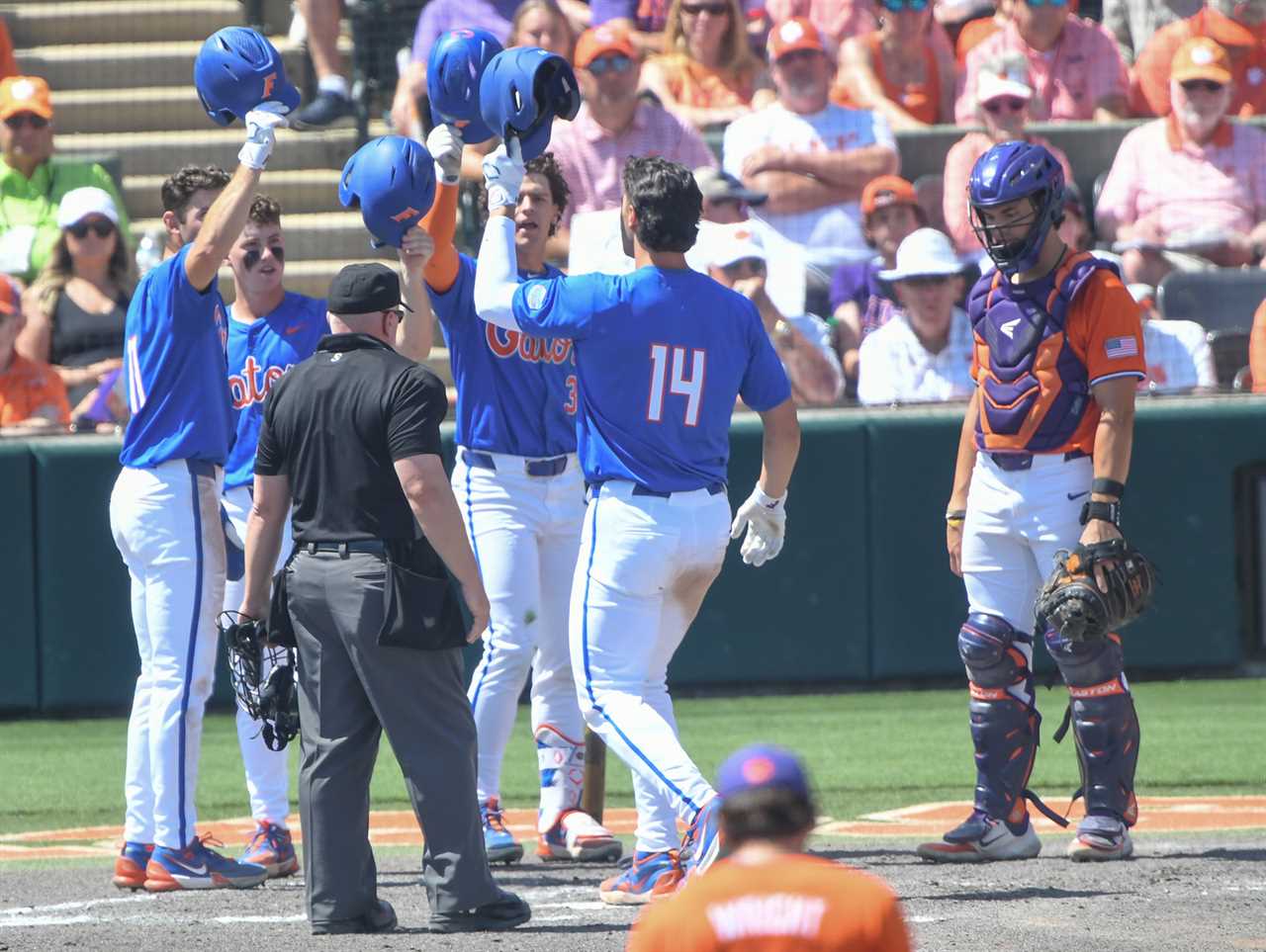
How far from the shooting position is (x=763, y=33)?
14000 millimetres

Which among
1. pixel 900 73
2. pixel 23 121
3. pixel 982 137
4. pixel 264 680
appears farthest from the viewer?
pixel 900 73

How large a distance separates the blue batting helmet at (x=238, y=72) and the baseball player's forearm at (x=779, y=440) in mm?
1807

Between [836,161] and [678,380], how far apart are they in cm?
640

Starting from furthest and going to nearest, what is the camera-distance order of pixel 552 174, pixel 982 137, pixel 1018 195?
pixel 982 137, pixel 552 174, pixel 1018 195

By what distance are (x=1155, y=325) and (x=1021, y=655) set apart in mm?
4494

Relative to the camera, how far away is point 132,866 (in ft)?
21.1

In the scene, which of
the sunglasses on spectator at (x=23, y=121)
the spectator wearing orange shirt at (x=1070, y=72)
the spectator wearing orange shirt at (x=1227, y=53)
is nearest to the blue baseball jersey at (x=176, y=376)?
the sunglasses on spectator at (x=23, y=121)

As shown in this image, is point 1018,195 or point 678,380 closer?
point 678,380

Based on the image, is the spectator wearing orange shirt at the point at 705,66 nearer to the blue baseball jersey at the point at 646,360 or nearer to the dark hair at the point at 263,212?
the dark hair at the point at 263,212

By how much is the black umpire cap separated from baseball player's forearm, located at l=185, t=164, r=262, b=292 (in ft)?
1.94

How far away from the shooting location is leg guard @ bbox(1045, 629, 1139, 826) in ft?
22.0

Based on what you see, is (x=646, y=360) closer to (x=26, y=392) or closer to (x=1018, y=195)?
(x=1018, y=195)

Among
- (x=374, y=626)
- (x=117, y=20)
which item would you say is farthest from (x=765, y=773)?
(x=117, y=20)

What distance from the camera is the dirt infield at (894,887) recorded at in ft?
17.8
